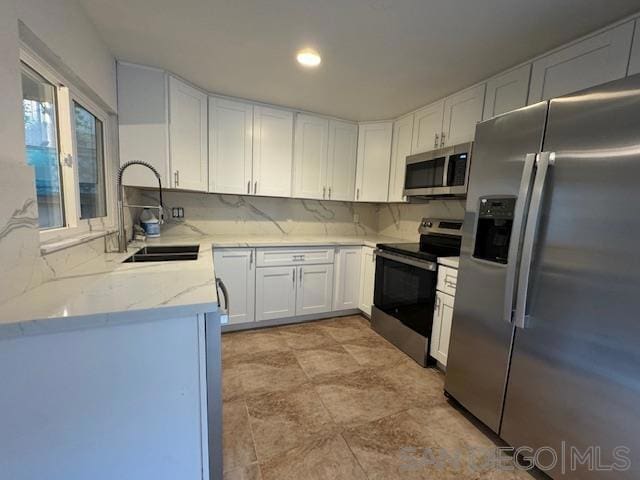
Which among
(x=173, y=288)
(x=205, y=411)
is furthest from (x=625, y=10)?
(x=205, y=411)

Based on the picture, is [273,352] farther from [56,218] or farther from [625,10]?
[625,10]

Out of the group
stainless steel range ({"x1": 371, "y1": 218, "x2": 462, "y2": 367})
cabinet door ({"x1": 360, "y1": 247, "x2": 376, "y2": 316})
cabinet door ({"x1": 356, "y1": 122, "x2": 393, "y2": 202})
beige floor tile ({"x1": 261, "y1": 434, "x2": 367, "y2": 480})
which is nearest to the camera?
beige floor tile ({"x1": 261, "y1": 434, "x2": 367, "y2": 480})

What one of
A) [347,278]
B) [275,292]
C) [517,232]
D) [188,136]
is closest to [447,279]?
[517,232]

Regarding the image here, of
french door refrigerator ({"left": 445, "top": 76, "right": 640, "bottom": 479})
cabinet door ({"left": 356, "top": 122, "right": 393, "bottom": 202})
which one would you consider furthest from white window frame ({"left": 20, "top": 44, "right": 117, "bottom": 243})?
cabinet door ({"left": 356, "top": 122, "right": 393, "bottom": 202})

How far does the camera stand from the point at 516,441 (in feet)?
4.59

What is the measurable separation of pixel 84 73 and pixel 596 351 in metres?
2.78

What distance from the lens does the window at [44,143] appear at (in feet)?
4.18

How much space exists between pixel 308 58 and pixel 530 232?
1.70m

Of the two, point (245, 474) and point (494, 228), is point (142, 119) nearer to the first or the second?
point (245, 474)

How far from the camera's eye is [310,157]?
3.07 m

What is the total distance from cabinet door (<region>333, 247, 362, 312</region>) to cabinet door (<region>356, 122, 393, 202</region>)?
2.27 ft

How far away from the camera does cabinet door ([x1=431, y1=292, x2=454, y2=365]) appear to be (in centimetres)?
202

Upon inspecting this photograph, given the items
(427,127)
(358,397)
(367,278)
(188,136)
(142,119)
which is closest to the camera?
(358,397)

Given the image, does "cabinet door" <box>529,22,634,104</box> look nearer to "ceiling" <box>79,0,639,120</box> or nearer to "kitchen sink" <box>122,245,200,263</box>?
"ceiling" <box>79,0,639,120</box>
